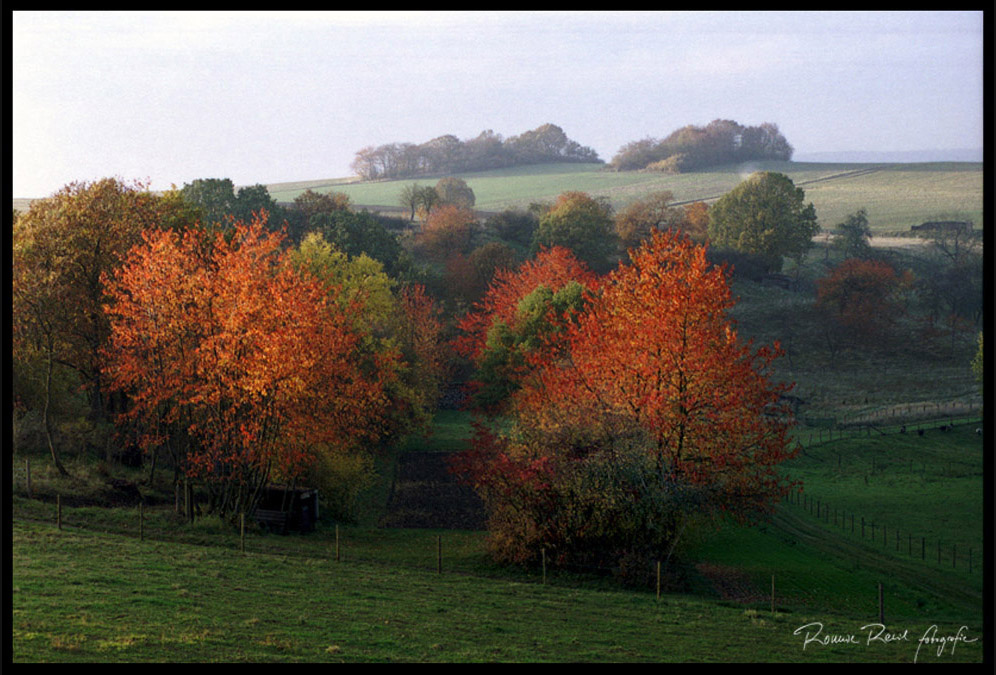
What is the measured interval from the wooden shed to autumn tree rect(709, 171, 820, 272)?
309ft

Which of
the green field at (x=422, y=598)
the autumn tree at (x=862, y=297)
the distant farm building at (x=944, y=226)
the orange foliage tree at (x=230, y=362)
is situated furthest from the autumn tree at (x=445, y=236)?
the green field at (x=422, y=598)

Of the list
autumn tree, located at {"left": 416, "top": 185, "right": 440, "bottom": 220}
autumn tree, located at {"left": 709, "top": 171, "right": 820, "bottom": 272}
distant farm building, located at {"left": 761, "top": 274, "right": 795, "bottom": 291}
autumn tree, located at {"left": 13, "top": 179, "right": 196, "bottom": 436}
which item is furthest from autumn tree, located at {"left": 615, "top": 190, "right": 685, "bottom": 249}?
autumn tree, located at {"left": 13, "top": 179, "right": 196, "bottom": 436}

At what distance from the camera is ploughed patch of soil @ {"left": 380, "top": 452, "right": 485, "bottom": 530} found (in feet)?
149

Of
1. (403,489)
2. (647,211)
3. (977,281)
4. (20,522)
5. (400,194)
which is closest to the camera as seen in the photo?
(20,522)

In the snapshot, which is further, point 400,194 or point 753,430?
point 400,194

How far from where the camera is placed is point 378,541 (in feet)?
124

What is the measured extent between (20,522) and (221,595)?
11473 mm

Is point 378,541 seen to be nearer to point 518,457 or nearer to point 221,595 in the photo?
point 518,457

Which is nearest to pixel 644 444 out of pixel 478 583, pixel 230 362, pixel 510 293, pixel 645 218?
pixel 478 583

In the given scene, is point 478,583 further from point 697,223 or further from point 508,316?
point 697,223

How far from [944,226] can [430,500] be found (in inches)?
4112

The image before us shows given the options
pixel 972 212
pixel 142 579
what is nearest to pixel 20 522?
pixel 142 579

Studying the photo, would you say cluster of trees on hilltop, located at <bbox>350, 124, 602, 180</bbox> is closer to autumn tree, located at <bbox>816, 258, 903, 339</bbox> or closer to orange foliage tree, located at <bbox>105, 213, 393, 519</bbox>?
autumn tree, located at <bbox>816, 258, 903, 339</bbox>
